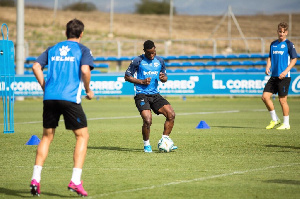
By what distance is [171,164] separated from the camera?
379 inches

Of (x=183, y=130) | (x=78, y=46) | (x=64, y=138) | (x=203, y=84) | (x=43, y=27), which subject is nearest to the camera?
(x=78, y=46)

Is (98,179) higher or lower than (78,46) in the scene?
lower

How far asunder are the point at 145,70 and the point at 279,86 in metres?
4.82

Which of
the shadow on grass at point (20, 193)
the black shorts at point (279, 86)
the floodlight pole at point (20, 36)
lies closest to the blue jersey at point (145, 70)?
the shadow on grass at point (20, 193)

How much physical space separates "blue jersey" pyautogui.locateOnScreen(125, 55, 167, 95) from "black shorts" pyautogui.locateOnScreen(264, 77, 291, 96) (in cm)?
452

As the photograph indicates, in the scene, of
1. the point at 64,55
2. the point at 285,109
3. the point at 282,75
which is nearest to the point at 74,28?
the point at 64,55

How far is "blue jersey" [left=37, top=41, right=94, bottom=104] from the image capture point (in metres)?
7.26

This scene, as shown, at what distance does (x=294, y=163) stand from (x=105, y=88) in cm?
2009

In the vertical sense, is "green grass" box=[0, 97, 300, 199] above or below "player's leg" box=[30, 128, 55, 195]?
below

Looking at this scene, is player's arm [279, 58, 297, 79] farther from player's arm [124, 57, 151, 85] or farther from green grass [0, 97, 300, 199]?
player's arm [124, 57, 151, 85]

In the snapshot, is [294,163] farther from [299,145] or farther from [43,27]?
[43,27]

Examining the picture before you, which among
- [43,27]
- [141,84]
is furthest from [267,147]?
[43,27]

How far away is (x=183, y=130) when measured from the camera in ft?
51.0

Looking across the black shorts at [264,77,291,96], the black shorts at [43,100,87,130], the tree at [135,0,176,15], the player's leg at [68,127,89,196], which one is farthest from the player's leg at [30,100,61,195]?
the tree at [135,0,176,15]
